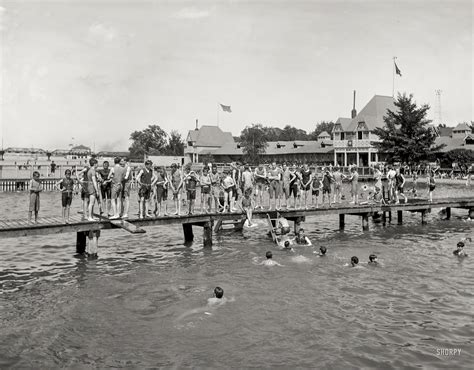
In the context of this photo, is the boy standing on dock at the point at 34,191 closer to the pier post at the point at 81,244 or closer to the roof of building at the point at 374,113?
the pier post at the point at 81,244

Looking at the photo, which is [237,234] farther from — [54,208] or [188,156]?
[188,156]

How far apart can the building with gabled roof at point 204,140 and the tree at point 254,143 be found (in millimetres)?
16728

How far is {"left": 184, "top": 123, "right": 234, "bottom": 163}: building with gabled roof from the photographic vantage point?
111 m

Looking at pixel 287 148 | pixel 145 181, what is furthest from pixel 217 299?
pixel 287 148

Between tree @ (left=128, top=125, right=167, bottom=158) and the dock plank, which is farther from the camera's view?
tree @ (left=128, top=125, right=167, bottom=158)

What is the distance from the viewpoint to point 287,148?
98.4 metres

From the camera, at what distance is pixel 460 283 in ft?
53.2

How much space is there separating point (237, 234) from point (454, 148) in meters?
68.3

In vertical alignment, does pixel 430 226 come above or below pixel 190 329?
above

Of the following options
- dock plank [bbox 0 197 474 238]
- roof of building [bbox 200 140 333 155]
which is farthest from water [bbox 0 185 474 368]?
roof of building [bbox 200 140 333 155]

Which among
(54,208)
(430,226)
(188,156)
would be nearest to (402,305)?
(430,226)

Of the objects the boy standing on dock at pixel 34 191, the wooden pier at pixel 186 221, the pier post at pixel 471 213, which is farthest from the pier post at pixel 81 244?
the pier post at pixel 471 213

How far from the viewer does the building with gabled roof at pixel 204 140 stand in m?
111

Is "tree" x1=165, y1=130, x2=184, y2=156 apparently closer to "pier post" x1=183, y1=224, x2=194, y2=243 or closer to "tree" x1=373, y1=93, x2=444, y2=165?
"tree" x1=373, y1=93, x2=444, y2=165
